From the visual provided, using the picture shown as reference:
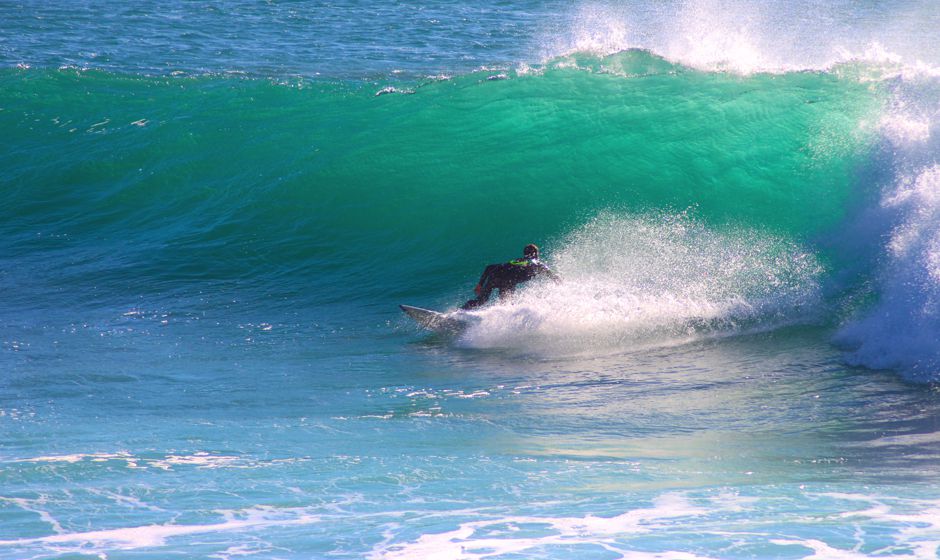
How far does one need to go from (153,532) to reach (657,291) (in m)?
6.55

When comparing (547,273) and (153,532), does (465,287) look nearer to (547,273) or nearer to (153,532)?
(547,273)

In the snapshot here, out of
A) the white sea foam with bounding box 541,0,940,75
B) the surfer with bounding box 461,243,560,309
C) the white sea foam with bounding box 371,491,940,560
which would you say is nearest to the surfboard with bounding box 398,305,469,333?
the surfer with bounding box 461,243,560,309

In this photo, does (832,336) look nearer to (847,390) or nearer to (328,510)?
(847,390)

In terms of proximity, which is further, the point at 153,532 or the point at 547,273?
the point at 547,273

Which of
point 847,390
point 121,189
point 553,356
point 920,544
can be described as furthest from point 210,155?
point 920,544

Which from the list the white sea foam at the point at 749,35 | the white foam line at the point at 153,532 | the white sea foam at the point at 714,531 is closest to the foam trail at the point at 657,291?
the white sea foam at the point at 714,531

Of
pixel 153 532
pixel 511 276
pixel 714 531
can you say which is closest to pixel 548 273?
pixel 511 276

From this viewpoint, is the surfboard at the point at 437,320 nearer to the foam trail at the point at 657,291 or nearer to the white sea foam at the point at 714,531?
the foam trail at the point at 657,291

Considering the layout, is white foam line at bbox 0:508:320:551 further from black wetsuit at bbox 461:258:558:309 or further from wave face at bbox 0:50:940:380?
black wetsuit at bbox 461:258:558:309

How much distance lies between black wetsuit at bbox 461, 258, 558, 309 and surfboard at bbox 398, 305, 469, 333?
0.38 m

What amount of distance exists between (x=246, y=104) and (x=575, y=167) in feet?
19.8

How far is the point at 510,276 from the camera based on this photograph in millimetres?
10469

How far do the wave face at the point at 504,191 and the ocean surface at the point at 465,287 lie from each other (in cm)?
6

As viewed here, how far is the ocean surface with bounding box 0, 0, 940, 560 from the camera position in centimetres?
554
